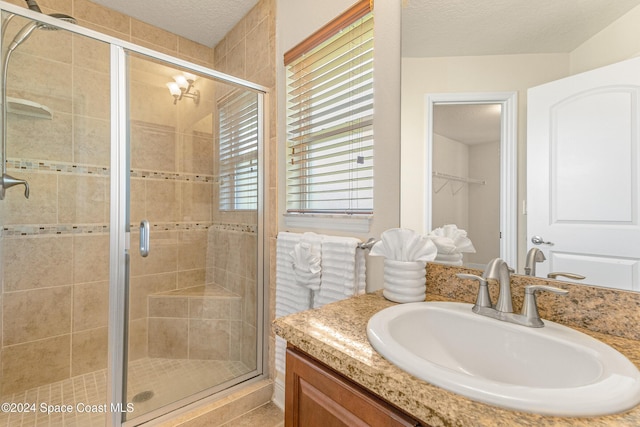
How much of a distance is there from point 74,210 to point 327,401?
171 cm

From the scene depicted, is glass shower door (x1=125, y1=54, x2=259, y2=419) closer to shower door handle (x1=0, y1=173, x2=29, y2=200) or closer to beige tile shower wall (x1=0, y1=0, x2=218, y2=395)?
beige tile shower wall (x1=0, y1=0, x2=218, y2=395)

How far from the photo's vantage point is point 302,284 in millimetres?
1388

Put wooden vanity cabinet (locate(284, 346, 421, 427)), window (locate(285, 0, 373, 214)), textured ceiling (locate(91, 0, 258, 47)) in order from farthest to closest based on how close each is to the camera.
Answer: textured ceiling (locate(91, 0, 258, 47)) < window (locate(285, 0, 373, 214)) < wooden vanity cabinet (locate(284, 346, 421, 427))

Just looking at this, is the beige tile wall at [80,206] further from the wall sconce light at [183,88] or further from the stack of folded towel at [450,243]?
the stack of folded towel at [450,243]

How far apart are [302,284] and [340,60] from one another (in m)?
1.06

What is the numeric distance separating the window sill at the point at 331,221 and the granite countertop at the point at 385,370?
0.40 m

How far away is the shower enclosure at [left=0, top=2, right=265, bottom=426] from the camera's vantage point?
1375 mm

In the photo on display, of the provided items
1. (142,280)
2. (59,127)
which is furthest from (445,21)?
(59,127)

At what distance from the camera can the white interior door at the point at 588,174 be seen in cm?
67

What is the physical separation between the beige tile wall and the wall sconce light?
4 cm

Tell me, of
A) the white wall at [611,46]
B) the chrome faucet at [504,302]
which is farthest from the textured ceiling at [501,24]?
the chrome faucet at [504,302]

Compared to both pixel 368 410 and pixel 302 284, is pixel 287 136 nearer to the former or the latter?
pixel 302 284

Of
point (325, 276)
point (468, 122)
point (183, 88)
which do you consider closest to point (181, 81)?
point (183, 88)

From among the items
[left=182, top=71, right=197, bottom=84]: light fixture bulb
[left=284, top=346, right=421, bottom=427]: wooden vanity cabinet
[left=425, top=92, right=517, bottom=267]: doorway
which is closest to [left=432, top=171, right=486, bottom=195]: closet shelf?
[left=425, top=92, right=517, bottom=267]: doorway
